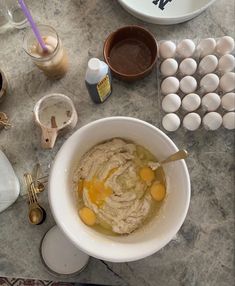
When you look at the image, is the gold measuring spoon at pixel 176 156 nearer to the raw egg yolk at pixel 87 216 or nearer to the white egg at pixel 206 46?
the raw egg yolk at pixel 87 216

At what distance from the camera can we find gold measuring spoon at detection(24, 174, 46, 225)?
938 millimetres

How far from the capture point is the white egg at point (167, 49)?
0.98 m

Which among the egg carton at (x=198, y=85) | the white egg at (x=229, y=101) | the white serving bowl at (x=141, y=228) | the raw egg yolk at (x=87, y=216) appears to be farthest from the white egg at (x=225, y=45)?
the raw egg yolk at (x=87, y=216)

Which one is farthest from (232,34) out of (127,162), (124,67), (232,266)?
(232,266)

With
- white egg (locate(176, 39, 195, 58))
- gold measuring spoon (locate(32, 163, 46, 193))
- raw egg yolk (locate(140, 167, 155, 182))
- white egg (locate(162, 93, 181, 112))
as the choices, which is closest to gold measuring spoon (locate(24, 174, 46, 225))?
gold measuring spoon (locate(32, 163, 46, 193))

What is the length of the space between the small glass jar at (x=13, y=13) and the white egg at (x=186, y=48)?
1.28 ft

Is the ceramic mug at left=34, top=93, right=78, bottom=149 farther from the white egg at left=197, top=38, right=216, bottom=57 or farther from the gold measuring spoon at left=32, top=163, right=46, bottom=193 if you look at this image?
the white egg at left=197, top=38, right=216, bottom=57

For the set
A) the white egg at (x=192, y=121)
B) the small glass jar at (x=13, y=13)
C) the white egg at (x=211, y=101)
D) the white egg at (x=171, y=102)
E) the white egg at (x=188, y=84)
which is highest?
the small glass jar at (x=13, y=13)

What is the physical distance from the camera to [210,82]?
0.96 m

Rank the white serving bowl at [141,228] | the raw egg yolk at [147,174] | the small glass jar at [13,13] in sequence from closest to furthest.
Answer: the white serving bowl at [141,228]
the raw egg yolk at [147,174]
the small glass jar at [13,13]

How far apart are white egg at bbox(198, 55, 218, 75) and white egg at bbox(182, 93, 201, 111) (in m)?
0.07

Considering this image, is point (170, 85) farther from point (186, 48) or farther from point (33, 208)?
point (33, 208)

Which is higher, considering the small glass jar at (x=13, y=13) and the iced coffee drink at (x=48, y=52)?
the small glass jar at (x=13, y=13)

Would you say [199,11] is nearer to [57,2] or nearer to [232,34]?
[232,34]
